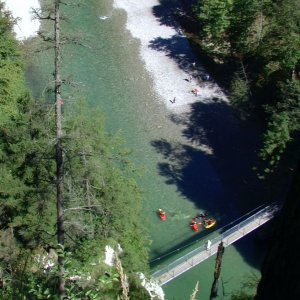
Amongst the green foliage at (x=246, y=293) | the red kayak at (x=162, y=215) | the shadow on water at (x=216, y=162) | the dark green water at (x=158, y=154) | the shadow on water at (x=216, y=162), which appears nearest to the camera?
the green foliage at (x=246, y=293)

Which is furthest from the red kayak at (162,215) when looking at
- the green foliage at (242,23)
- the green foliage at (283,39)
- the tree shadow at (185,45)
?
the green foliage at (242,23)

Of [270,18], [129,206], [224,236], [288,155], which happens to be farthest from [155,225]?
[270,18]

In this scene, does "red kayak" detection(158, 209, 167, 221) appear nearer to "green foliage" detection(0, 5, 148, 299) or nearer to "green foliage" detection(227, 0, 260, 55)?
"green foliage" detection(0, 5, 148, 299)

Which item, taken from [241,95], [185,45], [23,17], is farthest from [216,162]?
[23,17]

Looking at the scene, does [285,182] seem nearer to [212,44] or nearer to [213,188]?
[213,188]

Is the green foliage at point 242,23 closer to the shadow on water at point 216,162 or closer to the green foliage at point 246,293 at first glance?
the shadow on water at point 216,162

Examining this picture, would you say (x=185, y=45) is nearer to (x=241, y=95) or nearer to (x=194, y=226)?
(x=241, y=95)

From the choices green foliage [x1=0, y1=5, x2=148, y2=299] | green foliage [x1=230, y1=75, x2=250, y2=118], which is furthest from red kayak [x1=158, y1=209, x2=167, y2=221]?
green foliage [x1=230, y1=75, x2=250, y2=118]
